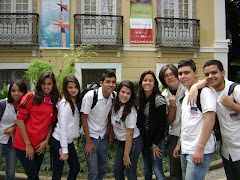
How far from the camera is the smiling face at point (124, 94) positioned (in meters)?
3.07

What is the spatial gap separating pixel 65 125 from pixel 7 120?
3.19 ft

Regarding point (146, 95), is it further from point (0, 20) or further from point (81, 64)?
point (0, 20)

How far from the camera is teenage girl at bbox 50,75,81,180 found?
119 inches

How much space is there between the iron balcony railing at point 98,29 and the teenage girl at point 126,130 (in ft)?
23.6

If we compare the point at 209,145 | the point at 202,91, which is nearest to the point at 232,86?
the point at 202,91

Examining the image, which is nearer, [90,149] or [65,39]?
[90,149]

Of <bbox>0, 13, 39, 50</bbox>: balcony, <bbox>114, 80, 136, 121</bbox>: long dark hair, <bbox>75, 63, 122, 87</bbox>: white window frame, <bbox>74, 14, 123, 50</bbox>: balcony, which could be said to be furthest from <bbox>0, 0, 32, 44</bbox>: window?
<bbox>114, 80, 136, 121</bbox>: long dark hair

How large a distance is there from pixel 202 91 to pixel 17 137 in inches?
95.2

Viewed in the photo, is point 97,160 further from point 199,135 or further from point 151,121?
point 199,135

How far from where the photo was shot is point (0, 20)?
32.0ft

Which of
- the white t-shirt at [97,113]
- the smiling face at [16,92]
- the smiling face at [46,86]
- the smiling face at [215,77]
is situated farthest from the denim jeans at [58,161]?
the smiling face at [215,77]

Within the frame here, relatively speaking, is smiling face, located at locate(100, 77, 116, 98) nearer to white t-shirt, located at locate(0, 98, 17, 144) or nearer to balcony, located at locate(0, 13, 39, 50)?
white t-shirt, located at locate(0, 98, 17, 144)

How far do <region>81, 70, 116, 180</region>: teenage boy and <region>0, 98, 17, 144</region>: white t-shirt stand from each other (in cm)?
109

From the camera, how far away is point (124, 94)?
3.07 meters
